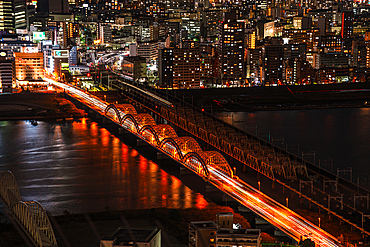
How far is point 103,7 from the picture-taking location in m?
49.9

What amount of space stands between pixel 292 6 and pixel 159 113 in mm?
34117

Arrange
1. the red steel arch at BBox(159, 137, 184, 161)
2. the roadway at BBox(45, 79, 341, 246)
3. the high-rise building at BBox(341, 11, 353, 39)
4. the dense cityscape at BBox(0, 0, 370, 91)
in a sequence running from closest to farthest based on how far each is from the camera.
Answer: the roadway at BBox(45, 79, 341, 246) → the red steel arch at BBox(159, 137, 184, 161) → the dense cityscape at BBox(0, 0, 370, 91) → the high-rise building at BBox(341, 11, 353, 39)

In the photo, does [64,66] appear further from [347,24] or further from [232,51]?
[347,24]

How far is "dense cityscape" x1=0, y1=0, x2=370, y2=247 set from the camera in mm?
9328

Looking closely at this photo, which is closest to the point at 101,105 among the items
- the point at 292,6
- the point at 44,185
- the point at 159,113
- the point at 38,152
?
the point at 159,113

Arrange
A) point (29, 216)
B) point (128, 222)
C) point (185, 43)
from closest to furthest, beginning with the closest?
point (29, 216) < point (128, 222) < point (185, 43)

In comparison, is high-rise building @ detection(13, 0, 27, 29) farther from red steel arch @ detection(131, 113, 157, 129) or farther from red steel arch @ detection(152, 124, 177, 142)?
red steel arch @ detection(152, 124, 177, 142)

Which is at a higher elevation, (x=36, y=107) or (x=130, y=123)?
(x=130, y=123)

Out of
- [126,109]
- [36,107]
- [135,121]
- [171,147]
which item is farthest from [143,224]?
[36,107]

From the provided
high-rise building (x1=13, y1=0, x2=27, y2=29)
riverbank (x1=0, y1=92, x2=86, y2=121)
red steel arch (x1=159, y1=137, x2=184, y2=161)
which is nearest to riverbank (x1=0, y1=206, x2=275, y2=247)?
red steel arch (x1=159, y1=137, x2=184, y2=161)

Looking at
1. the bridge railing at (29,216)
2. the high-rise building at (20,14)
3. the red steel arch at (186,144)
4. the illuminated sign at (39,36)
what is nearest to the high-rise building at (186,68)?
the illuminated sign at (39,36)

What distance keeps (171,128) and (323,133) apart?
4.23 m

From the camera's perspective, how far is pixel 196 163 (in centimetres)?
1259

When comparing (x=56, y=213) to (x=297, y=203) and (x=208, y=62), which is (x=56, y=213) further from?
(x=208, y=62)
